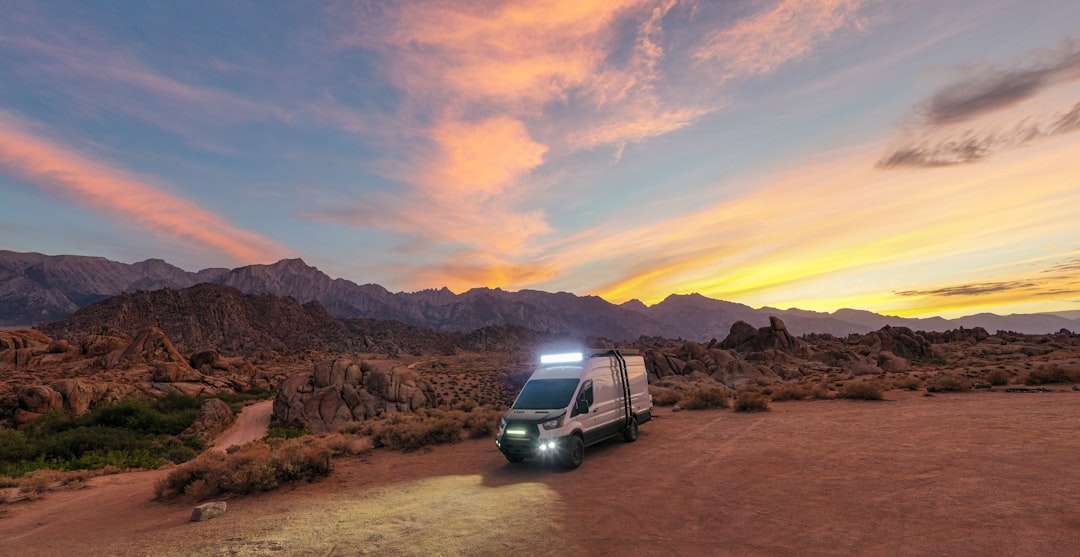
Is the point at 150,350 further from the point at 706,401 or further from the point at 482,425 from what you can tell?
the point at 706,401

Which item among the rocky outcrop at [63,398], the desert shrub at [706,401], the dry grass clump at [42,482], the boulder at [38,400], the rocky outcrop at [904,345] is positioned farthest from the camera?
the rocky outcrop at [904,345]

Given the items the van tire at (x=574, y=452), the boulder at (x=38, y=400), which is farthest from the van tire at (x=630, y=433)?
the boulder at (x=38, y=400)

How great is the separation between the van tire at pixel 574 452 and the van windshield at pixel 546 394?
97 centimetres

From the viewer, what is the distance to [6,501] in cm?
1250

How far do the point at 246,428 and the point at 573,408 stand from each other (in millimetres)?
29921

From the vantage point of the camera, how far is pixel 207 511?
973 centimetres

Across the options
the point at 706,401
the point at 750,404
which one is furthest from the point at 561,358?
the point at 706,401

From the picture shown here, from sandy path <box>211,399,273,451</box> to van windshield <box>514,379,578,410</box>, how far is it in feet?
74.2

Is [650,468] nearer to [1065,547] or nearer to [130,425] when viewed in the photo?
[1065,547]

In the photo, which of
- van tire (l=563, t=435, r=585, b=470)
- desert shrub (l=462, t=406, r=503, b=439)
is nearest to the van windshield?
van tire (l=563, t=435, r=585, b=470)

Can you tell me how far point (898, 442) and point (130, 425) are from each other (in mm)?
39009

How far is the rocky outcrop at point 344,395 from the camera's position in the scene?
30.9m

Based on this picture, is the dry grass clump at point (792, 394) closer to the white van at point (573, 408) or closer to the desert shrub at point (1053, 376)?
the desert shrub at point (1053, 376)

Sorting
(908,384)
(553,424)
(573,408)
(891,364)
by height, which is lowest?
(553,424)
